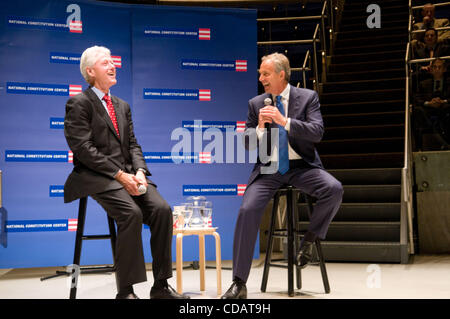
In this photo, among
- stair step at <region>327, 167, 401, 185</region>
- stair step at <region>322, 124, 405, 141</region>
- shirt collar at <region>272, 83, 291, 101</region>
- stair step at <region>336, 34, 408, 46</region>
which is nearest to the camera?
shirt collar at <region>272, 83, 291, 101</region>

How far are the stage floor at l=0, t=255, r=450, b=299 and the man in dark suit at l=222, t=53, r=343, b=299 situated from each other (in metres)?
0.39

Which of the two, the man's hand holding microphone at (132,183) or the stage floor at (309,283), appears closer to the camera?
the man's hand holding microphone at (132,183)

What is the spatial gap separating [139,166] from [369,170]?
11.5 feet

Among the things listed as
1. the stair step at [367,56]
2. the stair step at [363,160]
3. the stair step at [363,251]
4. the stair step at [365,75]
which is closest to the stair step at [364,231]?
the stair step at [363,251]

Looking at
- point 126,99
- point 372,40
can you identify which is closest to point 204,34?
point 126,99

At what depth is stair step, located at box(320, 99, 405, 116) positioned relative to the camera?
710 centimetres

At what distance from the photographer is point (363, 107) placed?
7324mm

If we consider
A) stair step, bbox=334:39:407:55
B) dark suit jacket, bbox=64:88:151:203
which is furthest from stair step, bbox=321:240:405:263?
stair step, bbox=334:39:407:55

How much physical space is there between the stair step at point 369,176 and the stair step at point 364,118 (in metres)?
1.08

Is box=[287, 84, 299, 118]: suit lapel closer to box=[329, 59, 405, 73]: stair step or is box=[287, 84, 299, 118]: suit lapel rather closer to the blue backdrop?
the blue backdrop

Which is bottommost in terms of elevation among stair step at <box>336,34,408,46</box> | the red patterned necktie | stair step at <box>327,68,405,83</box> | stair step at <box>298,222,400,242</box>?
stair step at <box>298,222,400,242</box>

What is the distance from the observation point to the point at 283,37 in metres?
8.68

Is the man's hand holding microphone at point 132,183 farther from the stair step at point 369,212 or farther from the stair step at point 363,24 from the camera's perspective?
the stair step at point 363,24

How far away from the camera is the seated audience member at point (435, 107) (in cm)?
611
